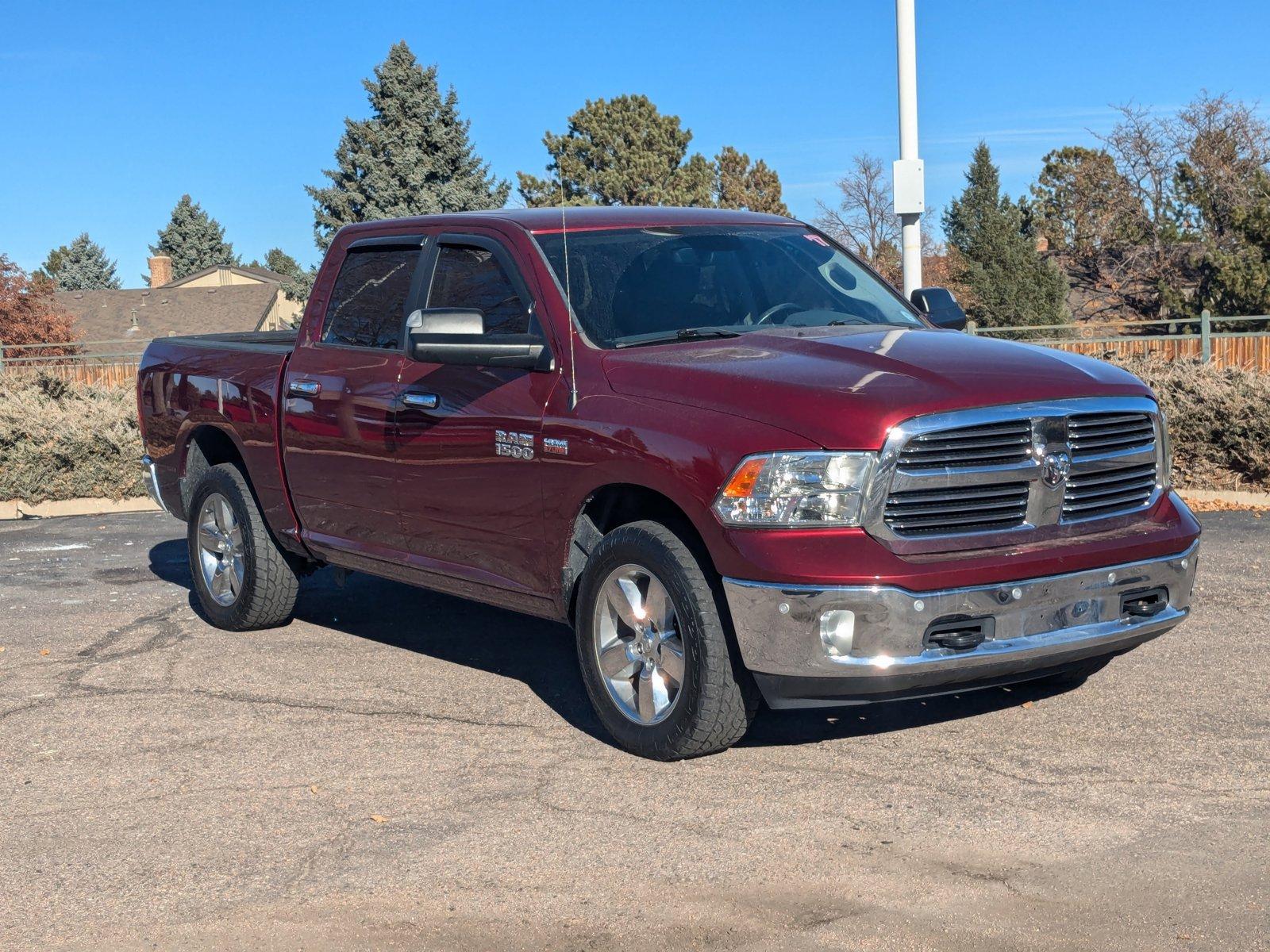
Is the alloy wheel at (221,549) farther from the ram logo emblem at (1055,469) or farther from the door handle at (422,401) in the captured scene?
the ram logo emblem at (1055,469)

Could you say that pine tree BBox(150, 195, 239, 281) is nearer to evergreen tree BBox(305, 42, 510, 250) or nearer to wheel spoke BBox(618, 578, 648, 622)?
evergreen tree BBox(305, 42, 510, 250)

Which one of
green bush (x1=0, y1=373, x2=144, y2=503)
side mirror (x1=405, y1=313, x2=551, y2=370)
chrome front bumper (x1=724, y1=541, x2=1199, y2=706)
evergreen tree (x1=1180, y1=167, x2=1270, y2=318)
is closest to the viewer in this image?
chrome front bumper (x1=724, y1=541, x2=1199, y2=706)

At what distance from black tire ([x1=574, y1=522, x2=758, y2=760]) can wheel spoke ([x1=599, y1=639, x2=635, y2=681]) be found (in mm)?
133

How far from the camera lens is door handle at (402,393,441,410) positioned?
20.9 feet

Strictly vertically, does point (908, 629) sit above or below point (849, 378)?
below

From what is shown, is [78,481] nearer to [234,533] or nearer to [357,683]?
[234,533]

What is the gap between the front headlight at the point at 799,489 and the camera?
485cm

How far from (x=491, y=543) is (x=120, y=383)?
12.5 m

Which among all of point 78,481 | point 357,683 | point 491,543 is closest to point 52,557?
point 78,481

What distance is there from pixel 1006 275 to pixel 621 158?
58.0 feet

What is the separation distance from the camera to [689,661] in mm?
5172

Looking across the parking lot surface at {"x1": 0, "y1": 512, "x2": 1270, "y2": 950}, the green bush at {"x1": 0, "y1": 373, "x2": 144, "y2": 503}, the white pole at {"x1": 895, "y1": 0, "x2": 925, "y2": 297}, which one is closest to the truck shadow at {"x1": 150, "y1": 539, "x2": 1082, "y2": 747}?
the parking lot surface at {"x1": 0, "y1": 512, "x2": 1270, "y2": 950}

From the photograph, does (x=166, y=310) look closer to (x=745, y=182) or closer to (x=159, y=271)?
(x=159, y=271)

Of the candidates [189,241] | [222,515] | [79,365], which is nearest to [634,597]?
[222,515]
